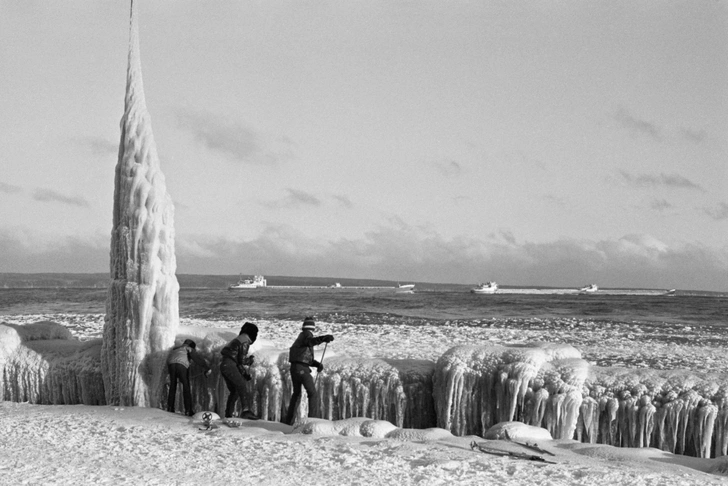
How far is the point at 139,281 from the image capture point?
12648mm

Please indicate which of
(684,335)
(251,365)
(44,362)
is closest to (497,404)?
(251,365)

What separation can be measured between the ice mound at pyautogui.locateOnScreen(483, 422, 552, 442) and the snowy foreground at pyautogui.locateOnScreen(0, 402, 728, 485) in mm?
269

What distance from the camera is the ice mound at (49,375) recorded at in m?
13.2

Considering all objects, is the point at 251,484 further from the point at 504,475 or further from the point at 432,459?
the point at 504,475

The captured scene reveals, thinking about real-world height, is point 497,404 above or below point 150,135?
below

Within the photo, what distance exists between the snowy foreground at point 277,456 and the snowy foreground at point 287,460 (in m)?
0.01

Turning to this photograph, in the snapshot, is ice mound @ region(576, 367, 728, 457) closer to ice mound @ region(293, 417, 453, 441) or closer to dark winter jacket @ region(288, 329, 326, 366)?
ice mound @ region(293, 417, 453, 441)

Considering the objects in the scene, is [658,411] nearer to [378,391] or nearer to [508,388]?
[508,388]

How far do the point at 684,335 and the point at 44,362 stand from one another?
21286mm

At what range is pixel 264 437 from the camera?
990 centimetres

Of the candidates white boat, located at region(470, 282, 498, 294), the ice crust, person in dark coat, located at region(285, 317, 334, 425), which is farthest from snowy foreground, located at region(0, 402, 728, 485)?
white boat, located at region(470, 282, 498, 294)

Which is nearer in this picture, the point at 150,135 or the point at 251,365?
the point at 251,365

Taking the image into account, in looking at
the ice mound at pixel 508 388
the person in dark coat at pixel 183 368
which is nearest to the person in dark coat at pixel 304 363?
the person in dark coat at pixel 183 368

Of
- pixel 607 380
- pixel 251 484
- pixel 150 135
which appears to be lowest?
pixel 251 484
